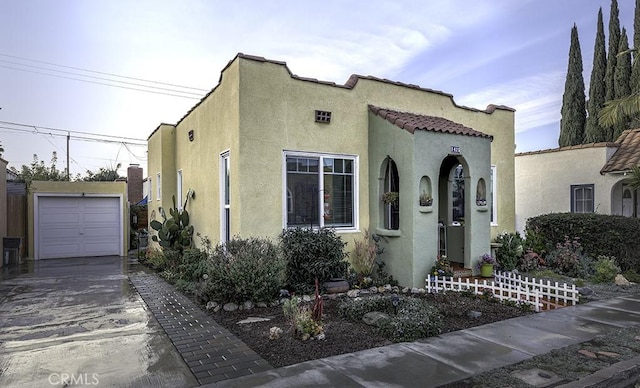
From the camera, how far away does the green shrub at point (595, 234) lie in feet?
32.0

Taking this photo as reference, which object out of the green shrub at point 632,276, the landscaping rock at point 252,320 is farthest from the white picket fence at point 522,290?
the landscaping rock at point 252,320

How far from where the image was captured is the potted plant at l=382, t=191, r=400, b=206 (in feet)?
28.3

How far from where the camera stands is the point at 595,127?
72.9 ft

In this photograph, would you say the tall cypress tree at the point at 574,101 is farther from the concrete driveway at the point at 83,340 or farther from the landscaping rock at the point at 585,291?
the concrete driveway at the point at 83,340

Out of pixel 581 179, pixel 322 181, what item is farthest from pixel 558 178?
pixel 322 181

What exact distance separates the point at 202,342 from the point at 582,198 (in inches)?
559

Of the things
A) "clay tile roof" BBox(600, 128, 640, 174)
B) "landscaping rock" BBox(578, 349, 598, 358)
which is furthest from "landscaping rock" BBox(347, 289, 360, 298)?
"clay tile roof" BBox(600, 128, 640, 174)

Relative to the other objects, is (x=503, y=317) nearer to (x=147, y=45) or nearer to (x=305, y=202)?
(x=305, y=202)

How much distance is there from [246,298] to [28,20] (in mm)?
10616

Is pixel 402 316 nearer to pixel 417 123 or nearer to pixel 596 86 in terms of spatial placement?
pixel 417 123

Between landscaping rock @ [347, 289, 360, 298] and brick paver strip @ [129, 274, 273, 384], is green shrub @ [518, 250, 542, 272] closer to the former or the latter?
landscaping rock @ [347, 289, 360, 298]

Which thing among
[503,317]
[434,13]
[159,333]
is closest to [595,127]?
[434,13]

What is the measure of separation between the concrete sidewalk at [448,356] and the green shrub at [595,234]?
4296 millimetres

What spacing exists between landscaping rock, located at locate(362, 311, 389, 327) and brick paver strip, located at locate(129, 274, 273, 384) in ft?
6.04
